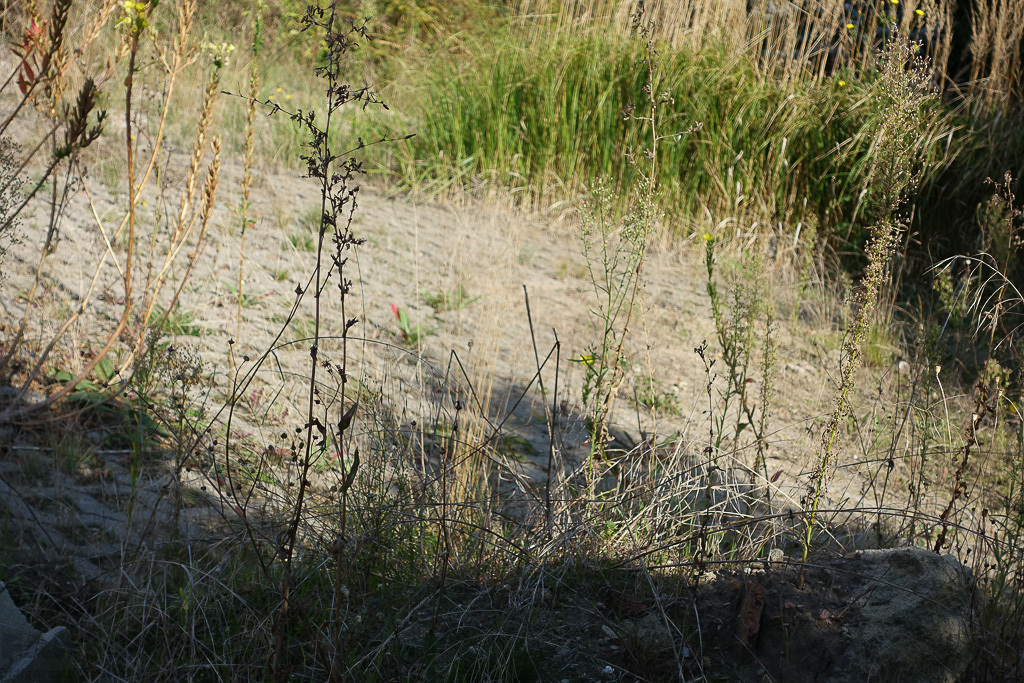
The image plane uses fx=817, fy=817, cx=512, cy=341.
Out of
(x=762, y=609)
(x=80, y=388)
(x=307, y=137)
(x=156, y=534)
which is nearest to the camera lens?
(x=762, y=609)

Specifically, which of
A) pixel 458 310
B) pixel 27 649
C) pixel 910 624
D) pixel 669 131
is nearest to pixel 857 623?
pixel 910 624

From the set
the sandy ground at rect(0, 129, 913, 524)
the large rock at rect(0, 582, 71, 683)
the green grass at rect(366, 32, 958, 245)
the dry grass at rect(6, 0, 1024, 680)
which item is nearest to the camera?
the large rock at rect(0, 582, 71, 683)

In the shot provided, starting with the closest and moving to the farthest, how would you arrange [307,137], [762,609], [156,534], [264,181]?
[762,609] → [156,534] → [264,181] → [307,137]

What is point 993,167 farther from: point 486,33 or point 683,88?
point 486,33

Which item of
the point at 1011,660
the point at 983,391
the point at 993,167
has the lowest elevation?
the point at 1011,660

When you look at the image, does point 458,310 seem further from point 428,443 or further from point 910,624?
point 910,624

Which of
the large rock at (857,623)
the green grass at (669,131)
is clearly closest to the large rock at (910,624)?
the large rock at (857,623)

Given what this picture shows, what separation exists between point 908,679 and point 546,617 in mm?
779

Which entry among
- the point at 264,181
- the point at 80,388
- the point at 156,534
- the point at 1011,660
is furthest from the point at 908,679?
the point at 264,181

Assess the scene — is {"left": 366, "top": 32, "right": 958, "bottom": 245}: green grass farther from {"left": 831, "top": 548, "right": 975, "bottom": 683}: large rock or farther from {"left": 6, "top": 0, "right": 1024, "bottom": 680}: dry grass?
{"left": 831, "top": 548, "right": 975, "bottom": 683}: large rock

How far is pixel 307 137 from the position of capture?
6.90m

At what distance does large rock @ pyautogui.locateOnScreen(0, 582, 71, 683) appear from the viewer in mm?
1674

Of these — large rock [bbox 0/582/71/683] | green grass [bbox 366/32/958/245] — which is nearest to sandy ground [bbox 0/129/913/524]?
green grass [bbox 366/32/958/245]

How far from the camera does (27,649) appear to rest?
1729mm
